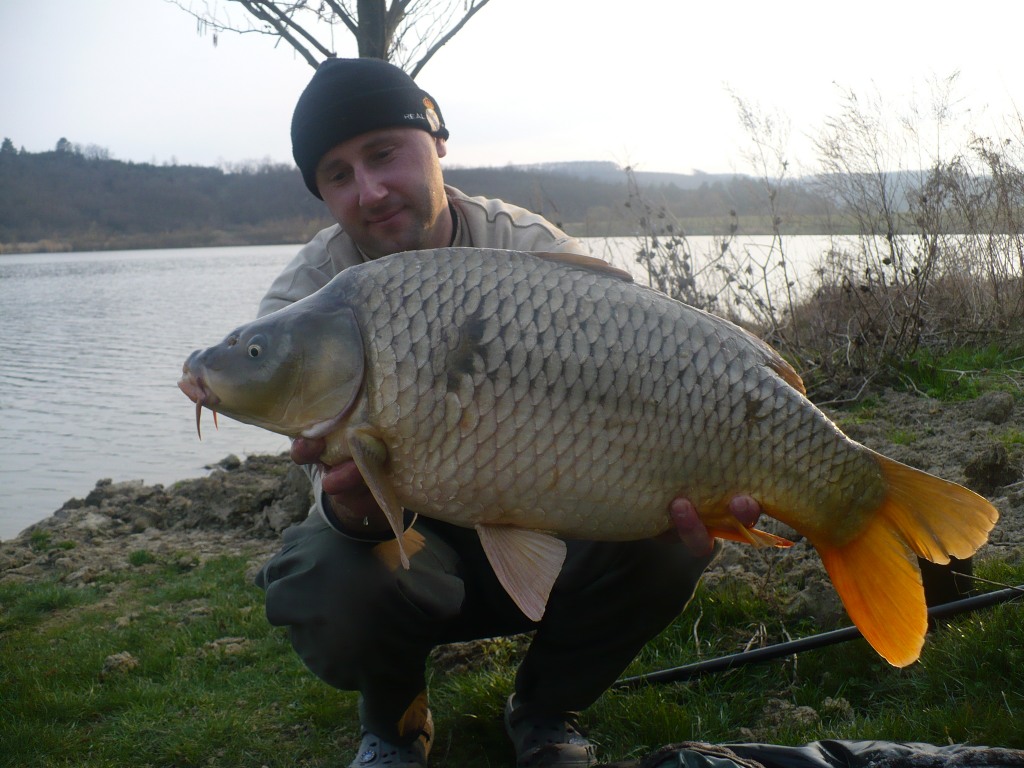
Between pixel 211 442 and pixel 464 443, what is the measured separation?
5774 millimetres

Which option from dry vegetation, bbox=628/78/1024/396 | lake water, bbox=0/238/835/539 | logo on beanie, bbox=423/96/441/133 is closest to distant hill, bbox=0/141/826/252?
lake water, bbox=0/238/835/539

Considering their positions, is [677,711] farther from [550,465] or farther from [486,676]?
[550,465]

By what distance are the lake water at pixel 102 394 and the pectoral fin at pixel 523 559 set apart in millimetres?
3735

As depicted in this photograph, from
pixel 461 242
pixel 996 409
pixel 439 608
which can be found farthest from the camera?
pixel 996 409

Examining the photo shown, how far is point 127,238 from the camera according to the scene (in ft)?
138

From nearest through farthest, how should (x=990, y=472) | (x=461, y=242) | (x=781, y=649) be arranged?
(x=781, y=649), (x=461, y=242), (x=990, y=472)

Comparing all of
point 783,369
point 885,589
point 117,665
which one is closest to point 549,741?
point 885,589

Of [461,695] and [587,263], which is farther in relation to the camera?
[461,695]

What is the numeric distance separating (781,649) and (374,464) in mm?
1054

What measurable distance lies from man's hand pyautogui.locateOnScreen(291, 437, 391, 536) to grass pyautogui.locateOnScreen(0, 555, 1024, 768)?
60 centimetres

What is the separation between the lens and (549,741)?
1828 mm

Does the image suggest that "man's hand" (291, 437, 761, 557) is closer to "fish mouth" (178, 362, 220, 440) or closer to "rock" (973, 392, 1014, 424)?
"fish mouth" (178, 362, 220, 440)

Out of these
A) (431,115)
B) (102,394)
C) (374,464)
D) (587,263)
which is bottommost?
(102,394)

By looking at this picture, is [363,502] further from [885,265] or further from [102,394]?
[102,394]
